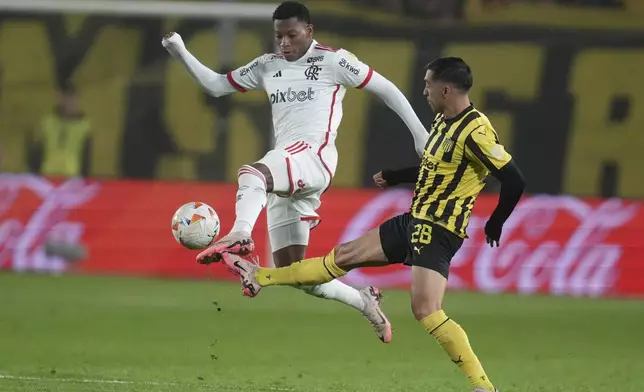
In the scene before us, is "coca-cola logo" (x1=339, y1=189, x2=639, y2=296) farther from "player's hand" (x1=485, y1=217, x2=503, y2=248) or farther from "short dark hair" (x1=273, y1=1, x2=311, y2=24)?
"player's hand" (x1=485, y1=217, x2=503, y2=248)

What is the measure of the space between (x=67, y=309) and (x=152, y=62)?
5412 mm

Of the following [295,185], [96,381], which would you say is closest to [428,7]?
[295,185]

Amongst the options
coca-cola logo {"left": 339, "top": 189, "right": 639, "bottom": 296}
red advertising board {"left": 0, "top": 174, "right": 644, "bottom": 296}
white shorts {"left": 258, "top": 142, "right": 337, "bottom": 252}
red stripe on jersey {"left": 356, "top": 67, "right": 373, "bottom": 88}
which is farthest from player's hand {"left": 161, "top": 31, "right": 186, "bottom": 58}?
coca-cola logo {"left": 339, "top": 189, "right": 639, "bottom": 296}

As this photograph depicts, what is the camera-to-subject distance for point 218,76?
895 cm

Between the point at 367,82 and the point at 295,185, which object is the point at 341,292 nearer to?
the point at 295,185

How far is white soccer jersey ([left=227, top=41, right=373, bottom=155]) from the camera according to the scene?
862cm

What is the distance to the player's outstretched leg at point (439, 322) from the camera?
7.29 metres

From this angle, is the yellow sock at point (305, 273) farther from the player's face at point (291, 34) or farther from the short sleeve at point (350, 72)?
the player's face at point (291, 34)

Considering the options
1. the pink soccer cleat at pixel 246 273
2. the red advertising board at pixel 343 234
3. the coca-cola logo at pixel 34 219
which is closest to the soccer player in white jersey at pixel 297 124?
the pink soccer cleat at pixel 246 273

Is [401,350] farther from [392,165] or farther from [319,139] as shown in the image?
[392,165]

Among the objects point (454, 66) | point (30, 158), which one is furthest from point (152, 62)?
point (454, 66)

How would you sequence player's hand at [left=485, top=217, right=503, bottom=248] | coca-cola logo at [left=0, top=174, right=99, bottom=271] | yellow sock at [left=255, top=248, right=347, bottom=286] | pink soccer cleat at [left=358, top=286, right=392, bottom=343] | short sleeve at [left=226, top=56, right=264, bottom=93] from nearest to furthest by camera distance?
player's hand at [left=485, top=217, right=503, bottom=248]
yellow sock at [left=255, top=248, right=347, bottom=286]
short sleeve at [left=226, top=56, right=264, bottom=93]
pink soccer cleat at [left=358, top=286, right=392, bottom=343]
coca-cola logo at [left=0, top=174, right=99, bottom=271]

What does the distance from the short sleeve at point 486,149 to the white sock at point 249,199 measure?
57.5 inches

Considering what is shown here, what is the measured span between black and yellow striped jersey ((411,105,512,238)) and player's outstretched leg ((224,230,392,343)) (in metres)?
0.40
